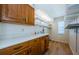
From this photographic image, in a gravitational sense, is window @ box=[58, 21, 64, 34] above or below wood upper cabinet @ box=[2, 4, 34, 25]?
below

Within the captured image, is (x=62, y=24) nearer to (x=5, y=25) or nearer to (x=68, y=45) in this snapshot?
(x=68, y=45)

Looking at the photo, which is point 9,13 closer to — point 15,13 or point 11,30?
point 15,13

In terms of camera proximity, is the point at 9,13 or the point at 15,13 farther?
the point at 15,13

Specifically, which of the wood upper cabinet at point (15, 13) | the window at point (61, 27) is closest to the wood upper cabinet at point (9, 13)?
the wood upper cabinet at point (15, 13)

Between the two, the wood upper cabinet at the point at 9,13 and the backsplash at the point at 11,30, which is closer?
the wood upper cabinet at the point at 9,13

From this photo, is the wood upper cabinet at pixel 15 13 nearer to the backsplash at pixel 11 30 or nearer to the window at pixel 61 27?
the backsplash at pixel 11 30

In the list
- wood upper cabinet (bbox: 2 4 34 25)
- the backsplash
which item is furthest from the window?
wood upper cabinet (bbox: 2 4 34 25)

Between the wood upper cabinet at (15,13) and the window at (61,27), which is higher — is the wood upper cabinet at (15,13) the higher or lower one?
the higher one

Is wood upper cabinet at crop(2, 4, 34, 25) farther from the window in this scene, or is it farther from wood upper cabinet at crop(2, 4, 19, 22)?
the window


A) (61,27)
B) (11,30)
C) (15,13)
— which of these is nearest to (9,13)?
(15,13)

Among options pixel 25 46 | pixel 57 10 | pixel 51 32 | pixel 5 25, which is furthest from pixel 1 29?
pixel 57 10

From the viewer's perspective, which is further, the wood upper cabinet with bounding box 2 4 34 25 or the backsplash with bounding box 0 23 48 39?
the backsplash with bounding box 0 23 48 39
